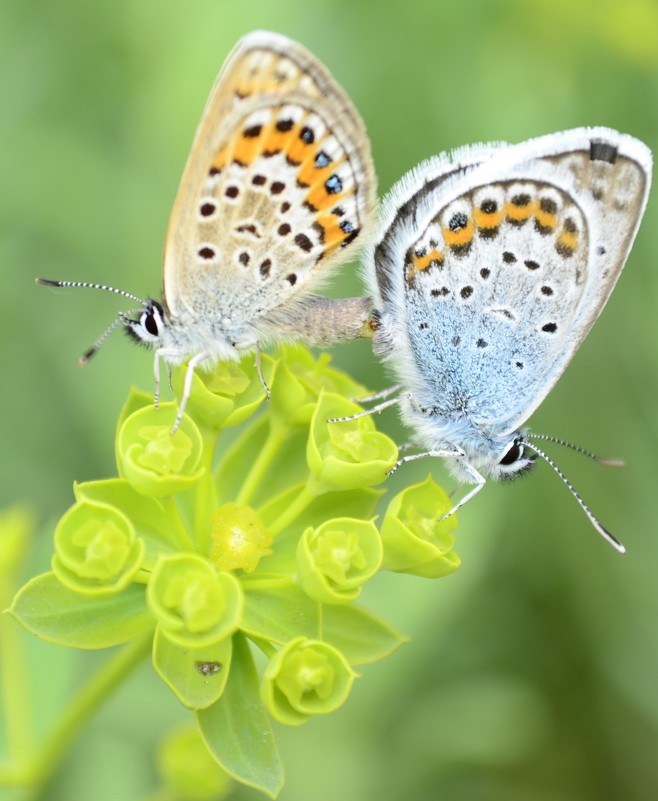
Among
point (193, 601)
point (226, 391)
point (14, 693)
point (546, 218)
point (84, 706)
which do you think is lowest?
point (14, 693)

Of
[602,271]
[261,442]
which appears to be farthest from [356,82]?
[261,442]

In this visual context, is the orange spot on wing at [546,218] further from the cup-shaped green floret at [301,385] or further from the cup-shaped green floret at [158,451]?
the cup-shaped green floret at [158,451]

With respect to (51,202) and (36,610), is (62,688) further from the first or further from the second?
(51,202)

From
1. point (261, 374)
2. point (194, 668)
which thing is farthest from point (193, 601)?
point (261, 374)

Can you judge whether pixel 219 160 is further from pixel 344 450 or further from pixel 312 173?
pixel 344 450

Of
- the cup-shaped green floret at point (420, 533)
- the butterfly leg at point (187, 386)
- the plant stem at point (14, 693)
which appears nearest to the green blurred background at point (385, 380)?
the plant stem at point (14, 693)

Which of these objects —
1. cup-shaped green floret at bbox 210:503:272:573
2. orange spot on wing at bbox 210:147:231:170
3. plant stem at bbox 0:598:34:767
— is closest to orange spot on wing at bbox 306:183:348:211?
orange spot on wing at bbox 210:147:231:170
